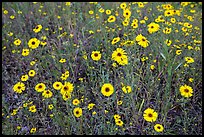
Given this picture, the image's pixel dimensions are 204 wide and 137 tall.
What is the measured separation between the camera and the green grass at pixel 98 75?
2.16m

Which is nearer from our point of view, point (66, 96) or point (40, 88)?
point (66, 96)

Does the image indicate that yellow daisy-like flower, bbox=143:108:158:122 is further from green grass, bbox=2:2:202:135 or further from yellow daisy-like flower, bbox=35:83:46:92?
Answer: yellow daisy-like flower, bbox=35:83:46:92

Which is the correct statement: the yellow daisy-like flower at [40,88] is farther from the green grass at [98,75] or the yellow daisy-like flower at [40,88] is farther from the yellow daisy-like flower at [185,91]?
the yellow daisy-like flower at [185,91]

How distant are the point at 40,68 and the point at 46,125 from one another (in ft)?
2.42

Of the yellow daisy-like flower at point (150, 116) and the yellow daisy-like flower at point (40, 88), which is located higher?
the yellow daisy-like flower at point (40, 88)

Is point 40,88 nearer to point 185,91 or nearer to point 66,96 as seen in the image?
point 66,96

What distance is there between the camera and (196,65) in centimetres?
267

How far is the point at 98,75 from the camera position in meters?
2.64

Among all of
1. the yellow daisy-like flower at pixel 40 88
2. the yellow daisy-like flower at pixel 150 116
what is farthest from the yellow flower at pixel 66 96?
the yellow daisy-like flower at pixel 150 116

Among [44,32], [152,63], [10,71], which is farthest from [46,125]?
[44,32]

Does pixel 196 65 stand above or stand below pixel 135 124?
above

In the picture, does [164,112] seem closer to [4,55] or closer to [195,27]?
[195,27]

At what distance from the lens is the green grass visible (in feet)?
7.09

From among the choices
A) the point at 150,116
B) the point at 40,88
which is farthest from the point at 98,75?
the point at 150,116
